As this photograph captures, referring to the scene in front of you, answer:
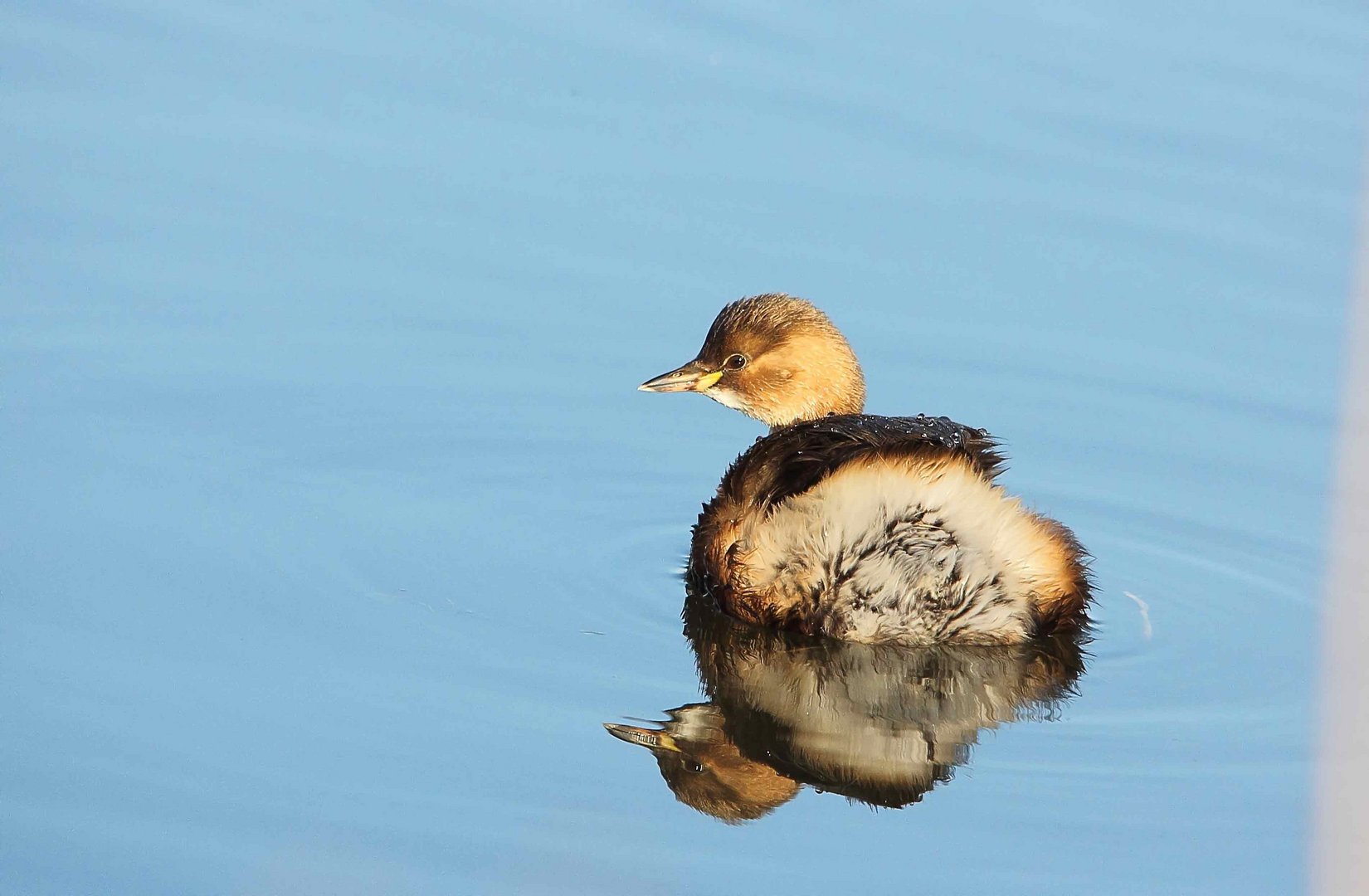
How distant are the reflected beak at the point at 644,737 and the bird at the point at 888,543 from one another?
0.74 m

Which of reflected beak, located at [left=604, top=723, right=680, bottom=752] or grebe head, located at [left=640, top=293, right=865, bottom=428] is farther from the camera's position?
grebe head, located at [left=640, top=293, right=865, bottom=428]

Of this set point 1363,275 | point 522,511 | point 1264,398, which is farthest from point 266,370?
point 1363,275

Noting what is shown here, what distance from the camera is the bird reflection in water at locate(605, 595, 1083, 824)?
4.29 meters

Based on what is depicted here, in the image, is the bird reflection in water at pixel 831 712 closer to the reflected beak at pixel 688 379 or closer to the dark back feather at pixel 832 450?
the dark back feather at pixel 832 450

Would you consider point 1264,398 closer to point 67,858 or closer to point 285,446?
point 285,446

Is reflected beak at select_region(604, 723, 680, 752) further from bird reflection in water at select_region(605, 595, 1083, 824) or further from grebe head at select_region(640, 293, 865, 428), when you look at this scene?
grebe head at select_region(640, 293, 865, 428)

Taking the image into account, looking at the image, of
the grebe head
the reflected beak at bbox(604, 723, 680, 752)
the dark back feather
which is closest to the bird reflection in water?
the reflected beak at bbox(604, 723, 680, 752)

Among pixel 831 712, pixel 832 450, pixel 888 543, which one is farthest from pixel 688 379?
pixel 831 712

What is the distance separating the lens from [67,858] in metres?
3.70

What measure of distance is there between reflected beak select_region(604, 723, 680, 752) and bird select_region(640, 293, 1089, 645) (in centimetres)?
74

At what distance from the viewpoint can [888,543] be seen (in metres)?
4.88

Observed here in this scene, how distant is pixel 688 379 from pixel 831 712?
1718 mm

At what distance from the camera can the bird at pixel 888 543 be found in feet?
16.1

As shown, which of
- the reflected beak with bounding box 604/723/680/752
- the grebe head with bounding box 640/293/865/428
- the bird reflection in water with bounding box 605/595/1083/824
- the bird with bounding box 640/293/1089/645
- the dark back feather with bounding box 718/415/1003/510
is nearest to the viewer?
the bird reflection in water with bounding box 605/595/1083/824
